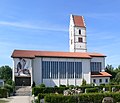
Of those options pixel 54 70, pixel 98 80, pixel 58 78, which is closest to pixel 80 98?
pixel 54 70

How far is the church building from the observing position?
70375 millimetres

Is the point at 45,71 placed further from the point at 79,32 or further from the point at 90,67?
the point at 79,32

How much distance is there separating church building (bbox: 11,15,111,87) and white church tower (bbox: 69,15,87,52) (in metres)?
11.1

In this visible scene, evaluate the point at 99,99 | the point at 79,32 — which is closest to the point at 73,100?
the point at 99,99

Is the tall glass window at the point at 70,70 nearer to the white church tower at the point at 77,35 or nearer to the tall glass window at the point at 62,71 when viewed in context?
the tall glass window at the point at 62,71

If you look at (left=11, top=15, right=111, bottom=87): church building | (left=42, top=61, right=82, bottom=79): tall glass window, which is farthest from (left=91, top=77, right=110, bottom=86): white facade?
(left=42, top=61, right=82, bottom=79): tall glass window

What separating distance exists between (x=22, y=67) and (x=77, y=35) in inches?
1180

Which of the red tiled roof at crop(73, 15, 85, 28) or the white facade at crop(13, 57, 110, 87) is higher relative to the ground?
the red tiled roof at crop(73, 15, 85, 28)

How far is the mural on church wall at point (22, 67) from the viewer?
70.0 metres

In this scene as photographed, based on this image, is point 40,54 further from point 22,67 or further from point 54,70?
point 22,67

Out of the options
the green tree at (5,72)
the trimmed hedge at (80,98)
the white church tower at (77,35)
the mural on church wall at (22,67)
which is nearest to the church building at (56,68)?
the mural on church wall at (22,67)

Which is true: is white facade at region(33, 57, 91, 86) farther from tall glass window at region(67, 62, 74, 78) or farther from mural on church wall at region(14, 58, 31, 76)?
mural on church wall at region(14, 58, 31, 76)

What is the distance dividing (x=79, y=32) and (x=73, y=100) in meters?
62.9

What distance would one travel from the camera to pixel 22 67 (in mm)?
70000
